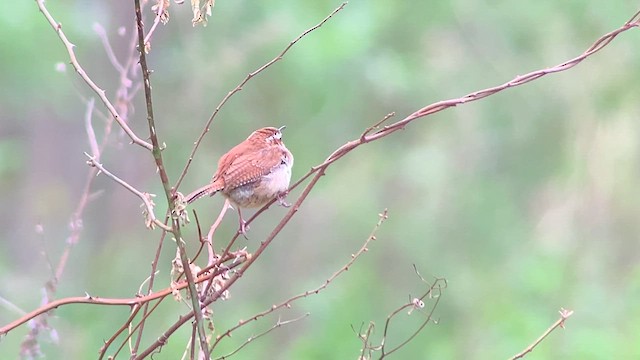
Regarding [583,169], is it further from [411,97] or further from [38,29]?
[38,29]

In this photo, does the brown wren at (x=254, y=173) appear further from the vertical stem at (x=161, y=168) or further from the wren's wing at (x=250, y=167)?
the vertical stem at (x=161, y=168)

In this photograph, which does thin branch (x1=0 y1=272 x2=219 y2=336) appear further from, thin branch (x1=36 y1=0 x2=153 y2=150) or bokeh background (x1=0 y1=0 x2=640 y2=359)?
bokeh background (x1=0 y1=0 x2=640 y2=359)

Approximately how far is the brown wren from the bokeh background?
239 centimetres

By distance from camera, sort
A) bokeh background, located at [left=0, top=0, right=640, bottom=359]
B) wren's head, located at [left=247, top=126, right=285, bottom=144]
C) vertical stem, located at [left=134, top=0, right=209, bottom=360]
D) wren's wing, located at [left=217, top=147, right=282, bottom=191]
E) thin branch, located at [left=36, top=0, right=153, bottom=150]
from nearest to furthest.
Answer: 1. vertical stem, located at [left=134, top=0, right=209, bottom=360]
2. thin branch, located at [left=36, top=0, right=153, bottom=150]
3. wren's wing, located at [left=217, top=147, right=282, bottom=191]
4. wren's head, located at [left=247, top=126, right=285, bottom=144]
5. bokeh background, located at [left=0, top=0, right=640, bottom=359]

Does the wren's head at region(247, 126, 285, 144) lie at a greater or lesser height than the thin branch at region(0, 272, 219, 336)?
greater

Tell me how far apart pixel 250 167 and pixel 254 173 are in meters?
0.03

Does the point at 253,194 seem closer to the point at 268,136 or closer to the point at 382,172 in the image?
the point at 268,136

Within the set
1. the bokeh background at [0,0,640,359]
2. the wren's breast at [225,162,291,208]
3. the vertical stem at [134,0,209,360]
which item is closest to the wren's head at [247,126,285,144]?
the wren's breast at [225,162,291,208]

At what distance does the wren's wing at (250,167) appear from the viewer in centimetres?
244

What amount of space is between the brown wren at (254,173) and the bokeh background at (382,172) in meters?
2.39

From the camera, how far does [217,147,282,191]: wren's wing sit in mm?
2438

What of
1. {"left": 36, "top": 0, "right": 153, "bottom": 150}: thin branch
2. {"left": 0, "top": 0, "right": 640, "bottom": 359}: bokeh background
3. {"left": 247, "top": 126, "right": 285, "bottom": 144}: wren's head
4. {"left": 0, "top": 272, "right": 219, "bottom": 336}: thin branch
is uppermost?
{"left": 0, "top": 0, "right": 640, "bottom": 359}: bokeh background

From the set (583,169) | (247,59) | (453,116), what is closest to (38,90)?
(247,59)

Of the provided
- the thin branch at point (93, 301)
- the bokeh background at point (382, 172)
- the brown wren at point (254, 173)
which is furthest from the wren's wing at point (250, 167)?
the bokeh background at point (382, 172)
